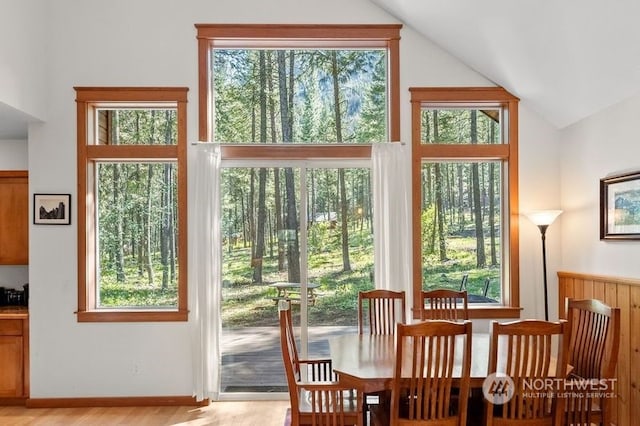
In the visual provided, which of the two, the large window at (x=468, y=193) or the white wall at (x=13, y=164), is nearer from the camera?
the large window at (x=468, y=193)

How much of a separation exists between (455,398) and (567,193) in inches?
96.3

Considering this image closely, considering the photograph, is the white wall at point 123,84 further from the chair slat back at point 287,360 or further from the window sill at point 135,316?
the chair slat back at point 287,360

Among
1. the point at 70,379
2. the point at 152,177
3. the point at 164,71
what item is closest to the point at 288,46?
the point at 164,71

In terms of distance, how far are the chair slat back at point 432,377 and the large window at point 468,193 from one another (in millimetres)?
2120

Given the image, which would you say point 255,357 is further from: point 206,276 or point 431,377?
point 431,377

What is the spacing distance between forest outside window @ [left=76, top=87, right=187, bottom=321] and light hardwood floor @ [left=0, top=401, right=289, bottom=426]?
92cm

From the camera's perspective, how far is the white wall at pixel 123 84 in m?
4.58

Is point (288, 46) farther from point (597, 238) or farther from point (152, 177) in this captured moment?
point (597, 238)

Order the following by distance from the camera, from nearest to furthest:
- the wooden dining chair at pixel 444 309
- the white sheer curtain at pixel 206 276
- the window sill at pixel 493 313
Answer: the wooden dining chair at pixel 444 309
the white sheer curtain at pixel 206 276
the window sill at pixel 493 313

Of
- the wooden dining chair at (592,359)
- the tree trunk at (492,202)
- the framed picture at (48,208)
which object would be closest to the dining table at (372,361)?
the wooden dining chair at (592,359)

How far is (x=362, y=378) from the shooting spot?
8.72 ft

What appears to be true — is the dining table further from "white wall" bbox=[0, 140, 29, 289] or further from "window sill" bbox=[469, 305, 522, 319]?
"white wall" bbox=[0, 140, 29, 289]

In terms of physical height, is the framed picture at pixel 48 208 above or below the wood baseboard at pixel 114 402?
above

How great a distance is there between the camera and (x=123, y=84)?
4691 millimetres
